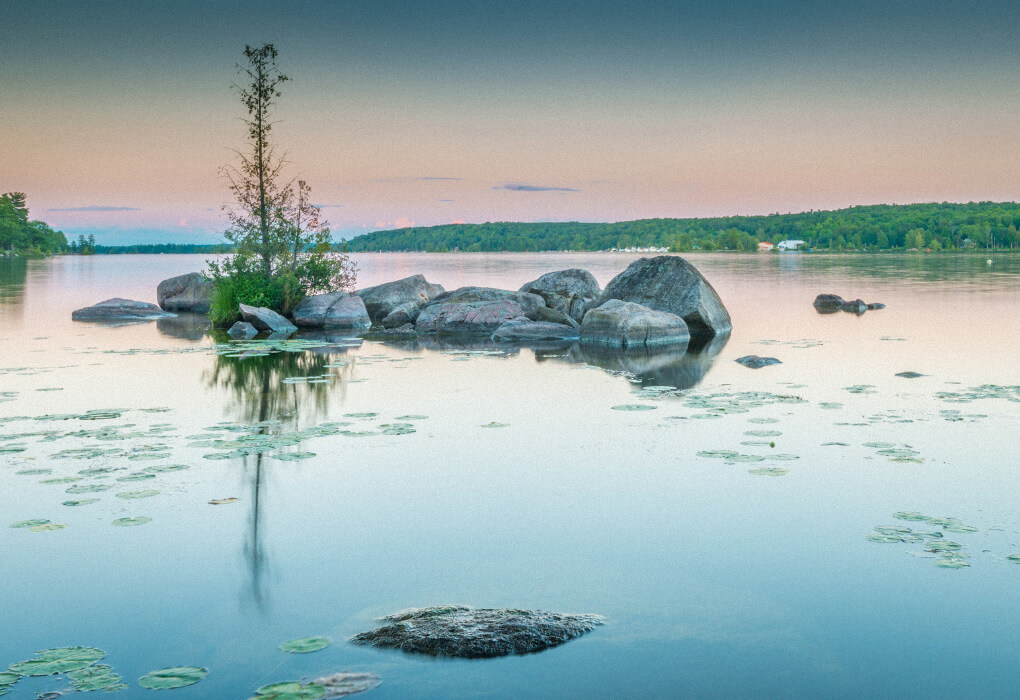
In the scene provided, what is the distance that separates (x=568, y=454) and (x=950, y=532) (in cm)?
333

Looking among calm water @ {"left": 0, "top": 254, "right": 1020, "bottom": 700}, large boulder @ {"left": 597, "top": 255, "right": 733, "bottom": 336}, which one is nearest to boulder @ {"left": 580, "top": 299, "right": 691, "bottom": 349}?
large boulder @ {"left": 597, "top": 255, "right": 733, "bottom": 336}

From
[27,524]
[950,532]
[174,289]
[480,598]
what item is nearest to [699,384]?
[950,532]

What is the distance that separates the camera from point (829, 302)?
88.7 feet

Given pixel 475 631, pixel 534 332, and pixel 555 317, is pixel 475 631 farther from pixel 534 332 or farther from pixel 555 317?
pixel 555 317

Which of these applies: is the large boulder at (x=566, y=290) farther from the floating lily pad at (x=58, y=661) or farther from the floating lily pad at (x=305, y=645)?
the floating lily pad at (x=58, y=661)

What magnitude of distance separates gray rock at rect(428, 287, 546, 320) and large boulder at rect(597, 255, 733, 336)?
92.7 inches

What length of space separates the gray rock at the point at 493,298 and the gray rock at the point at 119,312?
884 centimetres

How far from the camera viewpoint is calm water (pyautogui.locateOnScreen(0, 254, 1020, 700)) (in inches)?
Answer: 161

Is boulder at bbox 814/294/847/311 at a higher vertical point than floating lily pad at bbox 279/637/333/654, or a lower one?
higher

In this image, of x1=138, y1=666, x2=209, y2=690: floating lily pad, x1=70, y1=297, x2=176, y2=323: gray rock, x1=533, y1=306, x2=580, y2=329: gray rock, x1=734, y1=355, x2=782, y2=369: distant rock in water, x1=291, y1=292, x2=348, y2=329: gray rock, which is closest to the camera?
x1=138, y1=666, x2=209, y2=690: floating lily pad

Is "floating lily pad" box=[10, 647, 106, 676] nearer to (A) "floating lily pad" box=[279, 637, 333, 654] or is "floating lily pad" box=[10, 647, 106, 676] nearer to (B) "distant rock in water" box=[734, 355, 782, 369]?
(A) "floating lily pad" box=[279, 637, 333, 654]

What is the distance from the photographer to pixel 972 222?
11731 centimetres

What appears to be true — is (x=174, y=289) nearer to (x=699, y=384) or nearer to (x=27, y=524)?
(x=699, y=384)

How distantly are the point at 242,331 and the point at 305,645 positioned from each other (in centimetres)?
1617
